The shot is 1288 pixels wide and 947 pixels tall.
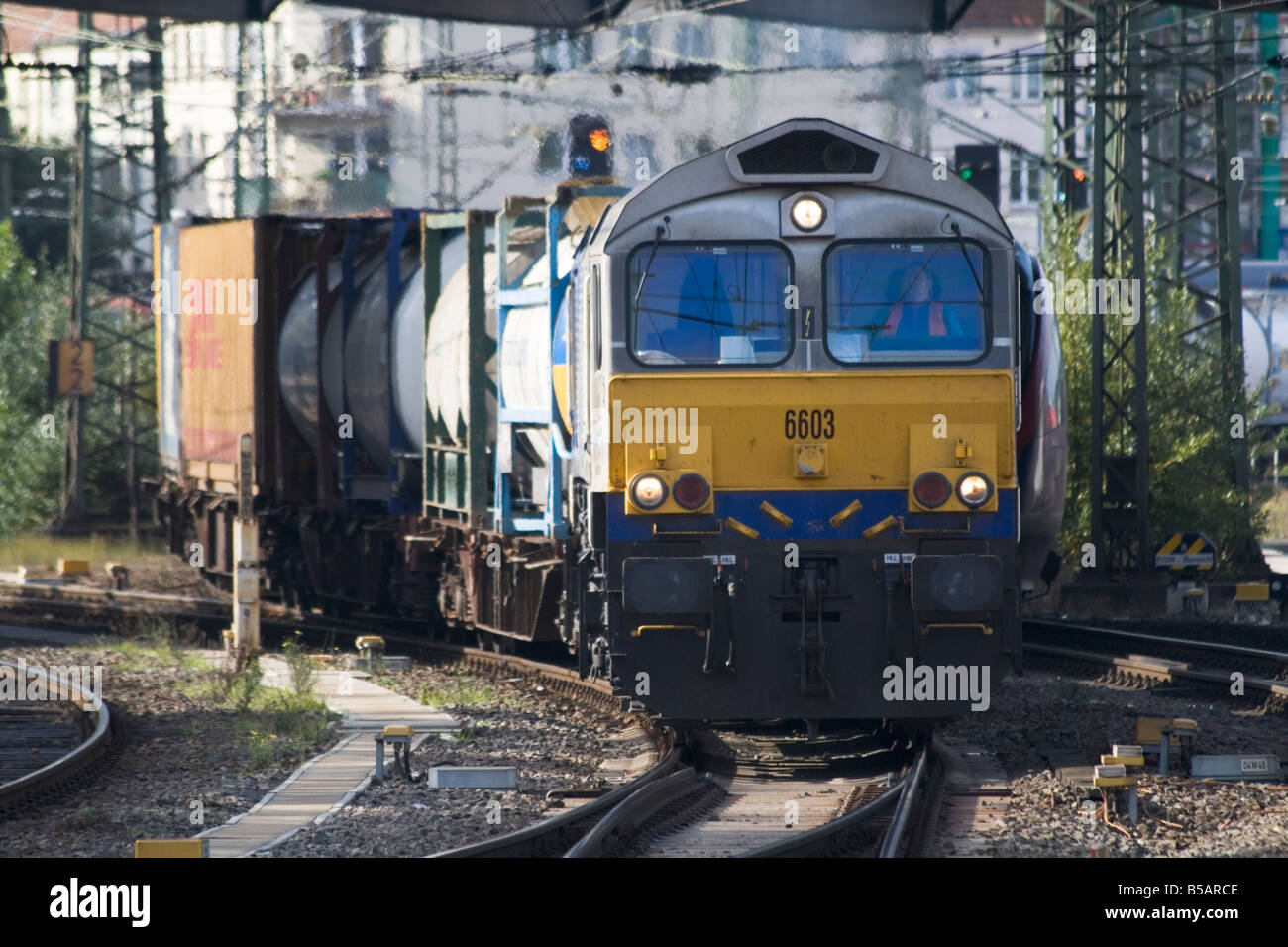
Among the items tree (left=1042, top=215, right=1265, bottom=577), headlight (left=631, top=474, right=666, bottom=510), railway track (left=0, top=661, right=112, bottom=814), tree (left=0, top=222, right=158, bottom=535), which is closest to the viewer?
headlight (left=631, top=474, right=666, bottom=510)

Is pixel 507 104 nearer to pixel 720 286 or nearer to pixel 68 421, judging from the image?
pixel 68 421

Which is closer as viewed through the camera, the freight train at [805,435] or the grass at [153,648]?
the freight train at [805,435]

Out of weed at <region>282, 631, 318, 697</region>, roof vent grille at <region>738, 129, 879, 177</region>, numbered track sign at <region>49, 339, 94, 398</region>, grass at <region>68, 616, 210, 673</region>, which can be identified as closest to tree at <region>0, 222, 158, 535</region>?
numbered track sign at <region>49, 339, 94, 398</region>

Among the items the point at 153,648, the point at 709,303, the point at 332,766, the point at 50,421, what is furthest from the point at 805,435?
the point at 50,421

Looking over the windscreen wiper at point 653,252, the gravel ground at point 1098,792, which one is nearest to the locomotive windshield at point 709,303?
the windscreen wiper at point 653,252

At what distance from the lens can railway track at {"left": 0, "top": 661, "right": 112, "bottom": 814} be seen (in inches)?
429

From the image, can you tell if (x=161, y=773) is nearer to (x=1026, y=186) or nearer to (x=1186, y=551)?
(x=1186, y=551)

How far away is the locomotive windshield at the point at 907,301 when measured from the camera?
10.7 m

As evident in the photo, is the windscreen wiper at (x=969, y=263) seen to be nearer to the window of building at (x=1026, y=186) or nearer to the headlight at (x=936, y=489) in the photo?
the headlight at (x=936, y=489)

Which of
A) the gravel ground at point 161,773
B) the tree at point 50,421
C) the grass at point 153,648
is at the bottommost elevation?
the gravel ground at point 161,773

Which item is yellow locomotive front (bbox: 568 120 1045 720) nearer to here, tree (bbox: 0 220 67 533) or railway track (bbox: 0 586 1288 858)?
railway track (bbox: 0 586 1288 858)

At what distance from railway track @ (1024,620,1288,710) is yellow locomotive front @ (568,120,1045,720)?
4.33 m

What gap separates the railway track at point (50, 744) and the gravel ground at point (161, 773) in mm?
141

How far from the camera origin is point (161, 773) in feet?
38.3
